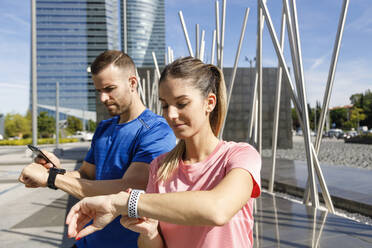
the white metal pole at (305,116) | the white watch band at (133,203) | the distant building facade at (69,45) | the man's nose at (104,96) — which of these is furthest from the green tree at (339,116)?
the white watch band at (133,203)

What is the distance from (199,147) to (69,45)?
11086cm

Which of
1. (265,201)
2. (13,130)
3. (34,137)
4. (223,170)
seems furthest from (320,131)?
(13,130)

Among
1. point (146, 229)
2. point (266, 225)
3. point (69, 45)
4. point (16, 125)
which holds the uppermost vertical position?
point (69, 45)

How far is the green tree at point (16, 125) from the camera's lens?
50.0 metres

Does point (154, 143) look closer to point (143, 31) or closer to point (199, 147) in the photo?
point (199, 147)

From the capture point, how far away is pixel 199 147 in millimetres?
1259

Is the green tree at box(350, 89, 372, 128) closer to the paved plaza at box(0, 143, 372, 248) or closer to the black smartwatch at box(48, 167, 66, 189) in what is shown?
the paved plaza at box(0, 143, 372, 248)

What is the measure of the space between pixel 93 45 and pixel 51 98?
871 inches

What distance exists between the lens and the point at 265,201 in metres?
5.09

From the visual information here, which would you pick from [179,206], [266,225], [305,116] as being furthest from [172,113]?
[266,225]

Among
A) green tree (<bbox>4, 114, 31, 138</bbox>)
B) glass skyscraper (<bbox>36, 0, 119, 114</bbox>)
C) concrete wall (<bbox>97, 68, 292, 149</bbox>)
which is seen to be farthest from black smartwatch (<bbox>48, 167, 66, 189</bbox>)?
glass skyscraper (<bbox>36, 0, 119, 114</bbox>)

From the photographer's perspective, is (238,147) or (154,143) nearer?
(238,147)

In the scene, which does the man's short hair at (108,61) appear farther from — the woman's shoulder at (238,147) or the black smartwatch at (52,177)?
the woman's shoulder at (238,147)

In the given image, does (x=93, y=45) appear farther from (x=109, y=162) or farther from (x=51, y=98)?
(x=109, y=162)
